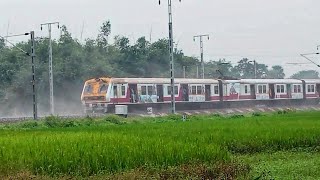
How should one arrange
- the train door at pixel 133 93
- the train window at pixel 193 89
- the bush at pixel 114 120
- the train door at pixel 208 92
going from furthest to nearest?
the train door at pixel 208 92
the train window at pixel 193 89
the train door at pixel 133 93
the bush at pixel 114 120

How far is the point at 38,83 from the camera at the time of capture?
148 feet

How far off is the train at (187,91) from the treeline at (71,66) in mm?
2938

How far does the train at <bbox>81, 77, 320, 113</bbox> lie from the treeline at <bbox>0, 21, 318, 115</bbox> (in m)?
2.94

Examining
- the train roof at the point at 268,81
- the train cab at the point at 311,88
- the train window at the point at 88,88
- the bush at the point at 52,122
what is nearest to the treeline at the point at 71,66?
the train roof at the point at 268,81

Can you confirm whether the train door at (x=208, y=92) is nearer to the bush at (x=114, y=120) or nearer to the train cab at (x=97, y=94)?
the train cab at (x=97, y=94)

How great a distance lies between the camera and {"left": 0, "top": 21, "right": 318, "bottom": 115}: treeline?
44.9 metres

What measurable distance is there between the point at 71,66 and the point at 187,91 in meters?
12.9

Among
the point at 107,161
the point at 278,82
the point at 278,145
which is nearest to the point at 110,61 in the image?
the point at 278,82

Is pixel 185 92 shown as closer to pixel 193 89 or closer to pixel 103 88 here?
pixel 193 89

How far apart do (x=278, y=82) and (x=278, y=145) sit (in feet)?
102

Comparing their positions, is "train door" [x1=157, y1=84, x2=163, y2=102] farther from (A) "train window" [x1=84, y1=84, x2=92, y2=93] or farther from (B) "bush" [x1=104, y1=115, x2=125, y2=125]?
(B) "bush" [x1=104, y1=115, x2=125, y2=125]

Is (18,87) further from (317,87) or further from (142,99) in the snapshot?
(317,87)

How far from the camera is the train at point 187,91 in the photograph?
3353 cm

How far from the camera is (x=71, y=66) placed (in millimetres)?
46062
